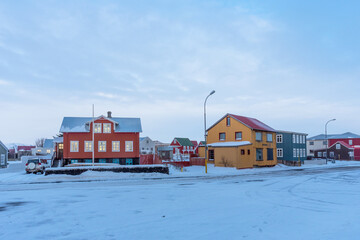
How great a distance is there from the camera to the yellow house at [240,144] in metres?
36.7

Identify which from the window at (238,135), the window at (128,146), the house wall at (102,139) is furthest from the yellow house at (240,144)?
the house wall at (102,139)

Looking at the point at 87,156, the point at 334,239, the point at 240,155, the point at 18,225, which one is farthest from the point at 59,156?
the point at 334,239

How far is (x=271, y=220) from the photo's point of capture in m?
9.38

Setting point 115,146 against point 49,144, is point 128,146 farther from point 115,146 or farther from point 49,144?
point 49,144

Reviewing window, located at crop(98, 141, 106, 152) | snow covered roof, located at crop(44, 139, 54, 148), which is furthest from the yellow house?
snow covered roof, located at crop(44, 139, 54, 148)

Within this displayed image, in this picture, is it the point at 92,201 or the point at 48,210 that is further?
the point at 92,201

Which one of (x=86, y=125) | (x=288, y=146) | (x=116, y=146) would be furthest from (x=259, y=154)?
(x=86, y=125)

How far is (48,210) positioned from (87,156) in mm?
26496

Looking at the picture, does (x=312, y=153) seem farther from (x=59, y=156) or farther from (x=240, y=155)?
(x=59, y=156)

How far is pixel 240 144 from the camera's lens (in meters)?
A: 36.4

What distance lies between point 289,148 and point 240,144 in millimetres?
18274

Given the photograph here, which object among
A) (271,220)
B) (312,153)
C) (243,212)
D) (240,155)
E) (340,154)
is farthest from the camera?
(312,153)

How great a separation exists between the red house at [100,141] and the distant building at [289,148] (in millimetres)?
26606

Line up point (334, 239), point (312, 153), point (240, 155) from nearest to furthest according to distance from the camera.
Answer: point (334, 239) → point (240, 155) → point (312, 153)
